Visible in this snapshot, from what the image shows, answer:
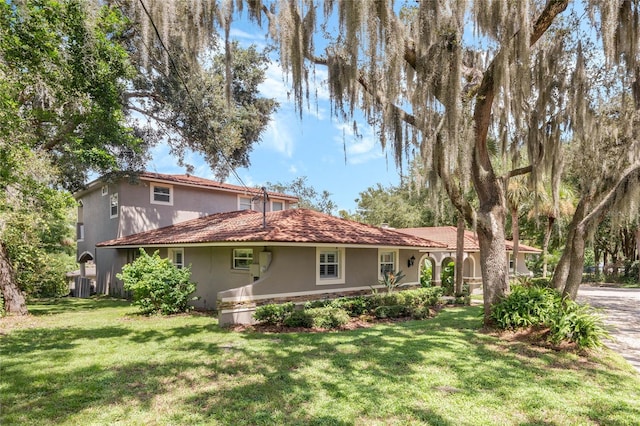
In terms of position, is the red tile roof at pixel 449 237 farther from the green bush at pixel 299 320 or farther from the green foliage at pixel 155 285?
the green foliage at pixel 155 285

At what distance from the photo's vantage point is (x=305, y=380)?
532 cm

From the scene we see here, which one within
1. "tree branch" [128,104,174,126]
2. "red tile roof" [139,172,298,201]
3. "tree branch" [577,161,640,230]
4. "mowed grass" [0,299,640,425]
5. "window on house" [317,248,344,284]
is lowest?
"mowed grass" [0,299,640,425]

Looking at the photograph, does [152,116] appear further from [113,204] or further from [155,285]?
[155,285]

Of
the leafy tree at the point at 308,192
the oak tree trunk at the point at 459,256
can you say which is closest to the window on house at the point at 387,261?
the oak tree trunk at the point at 459,256

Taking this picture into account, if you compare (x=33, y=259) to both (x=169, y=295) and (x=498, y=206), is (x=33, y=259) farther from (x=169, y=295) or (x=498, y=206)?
(x=498, y=206)

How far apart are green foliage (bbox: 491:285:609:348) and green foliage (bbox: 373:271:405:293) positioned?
188 inches

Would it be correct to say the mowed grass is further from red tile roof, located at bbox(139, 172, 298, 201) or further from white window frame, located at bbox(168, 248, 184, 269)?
red tile roof, located at bbox(139, 172, 298, 201)

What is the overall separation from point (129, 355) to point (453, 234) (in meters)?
18.7

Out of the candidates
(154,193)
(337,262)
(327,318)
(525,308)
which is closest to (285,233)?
(337,262)

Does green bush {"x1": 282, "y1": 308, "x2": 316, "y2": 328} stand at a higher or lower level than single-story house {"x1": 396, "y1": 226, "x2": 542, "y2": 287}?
lower

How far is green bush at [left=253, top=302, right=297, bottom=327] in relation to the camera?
933 centimetres

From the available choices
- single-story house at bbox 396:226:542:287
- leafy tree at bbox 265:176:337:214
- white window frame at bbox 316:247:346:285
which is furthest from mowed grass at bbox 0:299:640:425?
leafy tree at bbox 265:176:337:214

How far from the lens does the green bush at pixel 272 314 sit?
30.6 feet

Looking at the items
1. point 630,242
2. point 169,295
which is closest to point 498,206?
point 169,295
